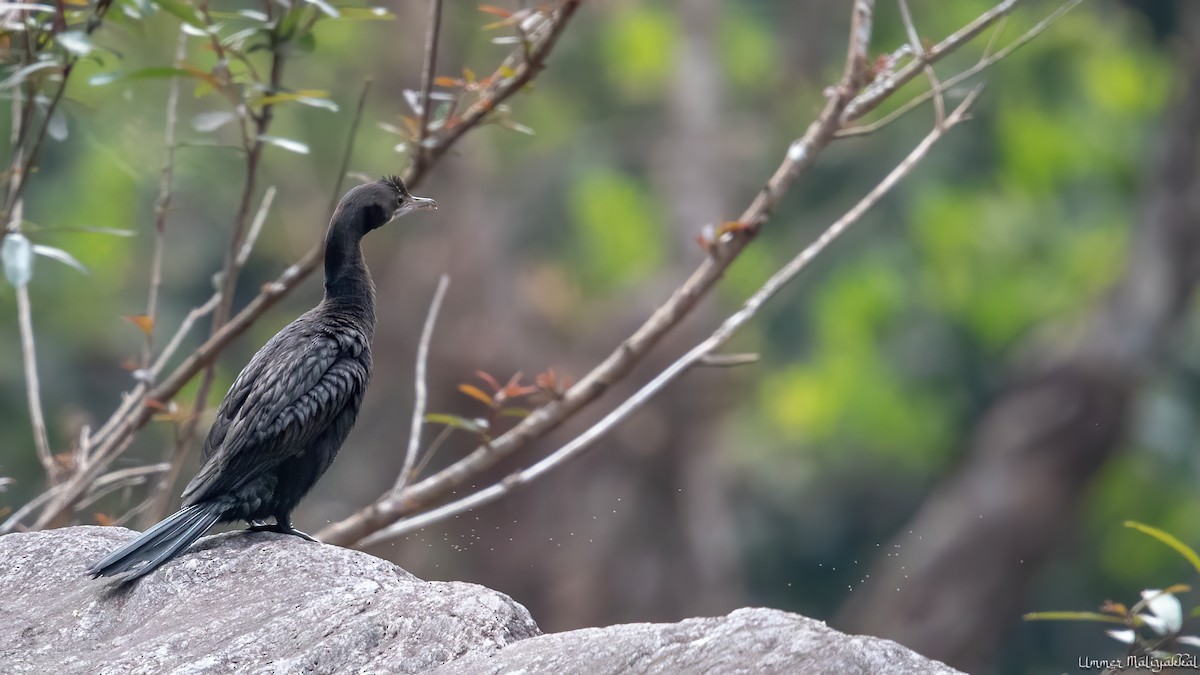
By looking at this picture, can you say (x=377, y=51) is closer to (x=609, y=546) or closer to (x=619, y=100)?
(x=619, y=100)

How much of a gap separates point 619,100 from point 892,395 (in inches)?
171

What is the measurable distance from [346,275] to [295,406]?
0.55 meters

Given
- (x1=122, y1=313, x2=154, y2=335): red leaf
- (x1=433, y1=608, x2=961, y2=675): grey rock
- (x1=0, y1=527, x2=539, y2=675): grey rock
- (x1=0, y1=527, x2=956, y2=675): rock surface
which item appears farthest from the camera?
(x1=122, y1=313, x2=154, y2=335): red leaf

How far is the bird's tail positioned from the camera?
11.4ft

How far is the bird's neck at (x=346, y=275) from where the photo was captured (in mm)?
4332

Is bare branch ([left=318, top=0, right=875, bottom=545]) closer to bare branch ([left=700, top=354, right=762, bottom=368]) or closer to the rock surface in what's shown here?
bare branch ([left=700, top=354, right=762, bottom=368])

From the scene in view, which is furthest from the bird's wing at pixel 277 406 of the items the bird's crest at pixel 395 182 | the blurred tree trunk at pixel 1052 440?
the blurred tree trunk at pixel 1052 440

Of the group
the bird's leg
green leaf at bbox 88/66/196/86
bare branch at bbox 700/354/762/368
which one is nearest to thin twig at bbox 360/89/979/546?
bare branch at bbox 700/354/762/368

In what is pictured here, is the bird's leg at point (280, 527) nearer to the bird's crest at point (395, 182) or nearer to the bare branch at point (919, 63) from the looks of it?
the bird's crest at point (395, 182)

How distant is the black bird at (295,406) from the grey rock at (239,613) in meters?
0.13

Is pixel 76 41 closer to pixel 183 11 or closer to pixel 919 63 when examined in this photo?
pixel 183 11

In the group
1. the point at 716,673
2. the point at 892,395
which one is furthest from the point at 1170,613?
the point at 892,395

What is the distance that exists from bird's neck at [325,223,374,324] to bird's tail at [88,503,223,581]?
86cm

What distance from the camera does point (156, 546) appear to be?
3.55 metres
